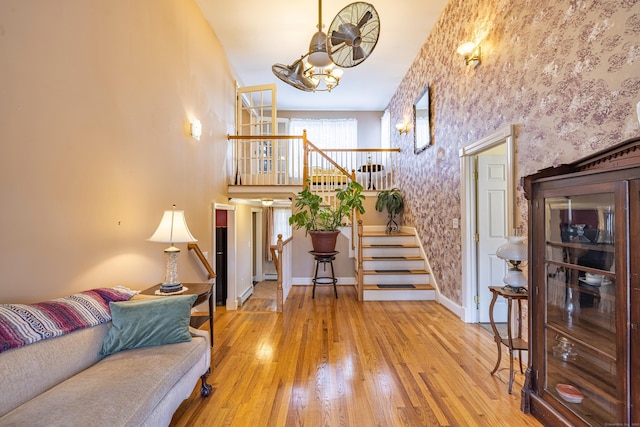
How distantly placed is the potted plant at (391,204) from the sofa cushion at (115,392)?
5.17m

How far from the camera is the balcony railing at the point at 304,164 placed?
554 cm

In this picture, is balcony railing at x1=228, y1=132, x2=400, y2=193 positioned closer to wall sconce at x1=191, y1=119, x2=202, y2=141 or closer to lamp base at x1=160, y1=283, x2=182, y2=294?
wall sconce at x1=191, y1=119, x2=202, y2=141

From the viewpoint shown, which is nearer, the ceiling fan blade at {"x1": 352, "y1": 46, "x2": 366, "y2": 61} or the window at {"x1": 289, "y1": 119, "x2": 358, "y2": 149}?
the ceiling fan blade at {"x1": 352, "y1": 46, "x2": 366, "y2": 61}

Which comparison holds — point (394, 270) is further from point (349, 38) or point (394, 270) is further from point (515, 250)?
→ point (349, 38)

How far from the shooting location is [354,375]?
2.47 meters

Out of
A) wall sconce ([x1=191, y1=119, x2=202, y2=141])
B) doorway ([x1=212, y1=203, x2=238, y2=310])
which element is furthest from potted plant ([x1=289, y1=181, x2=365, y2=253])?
wall sconce ([x1=191, y1=119, x2=202, y2=141])

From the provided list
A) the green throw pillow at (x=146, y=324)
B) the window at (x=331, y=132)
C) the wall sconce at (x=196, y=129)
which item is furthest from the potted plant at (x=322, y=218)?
the window at (x=331, y=132)

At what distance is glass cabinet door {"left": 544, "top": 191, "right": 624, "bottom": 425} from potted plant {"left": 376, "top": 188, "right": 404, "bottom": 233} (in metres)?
4.54

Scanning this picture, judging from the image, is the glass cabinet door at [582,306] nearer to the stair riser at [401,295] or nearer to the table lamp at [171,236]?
the table lamp at [171,236]

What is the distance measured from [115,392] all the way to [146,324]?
0.55m

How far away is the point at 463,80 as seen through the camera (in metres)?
3.63

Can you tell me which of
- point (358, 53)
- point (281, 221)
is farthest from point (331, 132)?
point (358, 53)

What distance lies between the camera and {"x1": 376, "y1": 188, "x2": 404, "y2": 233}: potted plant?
21.0 feet

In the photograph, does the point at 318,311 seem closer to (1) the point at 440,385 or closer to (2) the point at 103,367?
(1) the point at 440,385
